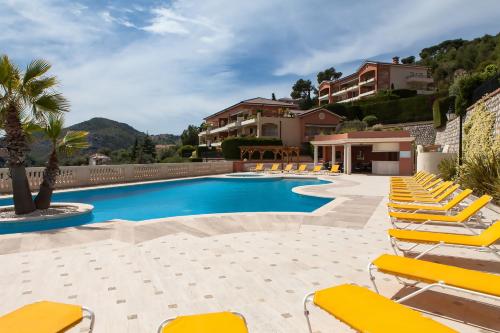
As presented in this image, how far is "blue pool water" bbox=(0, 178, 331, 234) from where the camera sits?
11.2 m

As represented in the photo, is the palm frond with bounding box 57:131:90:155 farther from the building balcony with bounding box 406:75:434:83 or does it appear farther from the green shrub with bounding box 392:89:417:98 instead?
the building balcony with bounding box 406:75:434:83

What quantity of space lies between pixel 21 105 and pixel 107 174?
9756 mm

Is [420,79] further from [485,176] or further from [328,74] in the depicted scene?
[485,176]

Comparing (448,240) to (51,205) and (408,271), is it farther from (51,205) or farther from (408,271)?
(51,205)

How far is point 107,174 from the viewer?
18.5 meters

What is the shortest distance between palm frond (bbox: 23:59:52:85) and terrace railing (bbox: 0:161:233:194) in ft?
25.2

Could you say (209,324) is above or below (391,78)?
below

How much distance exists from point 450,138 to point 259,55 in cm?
1629

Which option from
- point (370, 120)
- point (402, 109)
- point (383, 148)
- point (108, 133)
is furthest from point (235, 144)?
point (108, 133)

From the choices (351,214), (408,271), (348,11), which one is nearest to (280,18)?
(348,11)

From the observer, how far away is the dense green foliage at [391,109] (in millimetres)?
40688

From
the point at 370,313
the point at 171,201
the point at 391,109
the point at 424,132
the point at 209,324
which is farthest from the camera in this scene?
the point at 391,109

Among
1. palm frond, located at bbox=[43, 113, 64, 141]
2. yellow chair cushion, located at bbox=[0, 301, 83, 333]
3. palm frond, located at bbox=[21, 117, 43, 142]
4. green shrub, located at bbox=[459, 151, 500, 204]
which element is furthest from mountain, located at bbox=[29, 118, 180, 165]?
yellow chair cushion, located at bbox=[0, 301, 83, 333]

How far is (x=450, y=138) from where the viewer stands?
83.3 feet
